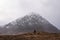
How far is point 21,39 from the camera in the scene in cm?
6166

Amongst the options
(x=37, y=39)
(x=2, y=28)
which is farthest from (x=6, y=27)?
(x=37, y=39)

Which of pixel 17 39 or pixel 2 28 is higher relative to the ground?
pixel 2 28

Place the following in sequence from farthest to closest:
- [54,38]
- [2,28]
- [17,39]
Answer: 1. [2,28]
2. [54,38]
3. [17,39]

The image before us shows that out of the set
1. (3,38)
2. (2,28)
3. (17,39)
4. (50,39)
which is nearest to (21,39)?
(17,39)

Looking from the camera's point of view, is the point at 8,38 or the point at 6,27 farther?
the point at 6,27

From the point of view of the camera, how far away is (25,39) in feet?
206

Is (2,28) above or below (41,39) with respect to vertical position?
above

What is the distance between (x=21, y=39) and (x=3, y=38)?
6.40 m

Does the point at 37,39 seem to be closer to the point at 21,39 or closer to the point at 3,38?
the point at 21,39

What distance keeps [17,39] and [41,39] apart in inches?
354

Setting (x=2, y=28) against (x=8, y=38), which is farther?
(x=2, y=28)

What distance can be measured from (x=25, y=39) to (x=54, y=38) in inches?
444

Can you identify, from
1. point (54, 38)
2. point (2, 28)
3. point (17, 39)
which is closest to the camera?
point (17, 39)

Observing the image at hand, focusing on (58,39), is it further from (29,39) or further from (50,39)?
(29,39)
